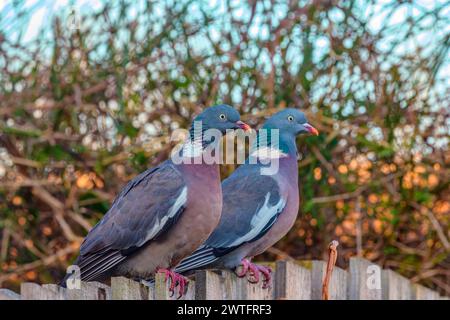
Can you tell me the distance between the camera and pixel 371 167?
19.0 ft

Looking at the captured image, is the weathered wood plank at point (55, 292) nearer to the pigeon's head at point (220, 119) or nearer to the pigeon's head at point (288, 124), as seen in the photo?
the pigeon's head at point (220, 119)

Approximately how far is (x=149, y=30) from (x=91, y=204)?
1.20m

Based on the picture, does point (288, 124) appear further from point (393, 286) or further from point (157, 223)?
point (157, 223)

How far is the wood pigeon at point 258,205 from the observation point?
418 cm

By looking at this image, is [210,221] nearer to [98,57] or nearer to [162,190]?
[162,190]

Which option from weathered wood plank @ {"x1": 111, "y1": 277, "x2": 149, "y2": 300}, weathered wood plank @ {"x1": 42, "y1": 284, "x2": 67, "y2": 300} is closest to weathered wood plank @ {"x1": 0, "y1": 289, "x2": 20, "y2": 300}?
weathered wood plank @ {"x1": 42, "y1": 284, "x2": 67, "y2": 300}

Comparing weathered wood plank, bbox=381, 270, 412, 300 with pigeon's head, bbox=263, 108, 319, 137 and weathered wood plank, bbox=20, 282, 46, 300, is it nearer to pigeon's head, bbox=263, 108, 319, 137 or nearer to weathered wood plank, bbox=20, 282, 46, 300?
pigeon's head, bbox=263, 108, 319, 137

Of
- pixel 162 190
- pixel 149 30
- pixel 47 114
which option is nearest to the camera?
pixel 162 190

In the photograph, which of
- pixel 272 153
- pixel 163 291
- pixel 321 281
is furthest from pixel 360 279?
pixel 163 291

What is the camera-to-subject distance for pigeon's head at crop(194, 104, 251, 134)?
3.97 metres

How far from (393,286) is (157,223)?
127 cm

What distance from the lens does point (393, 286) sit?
14.6 ft
